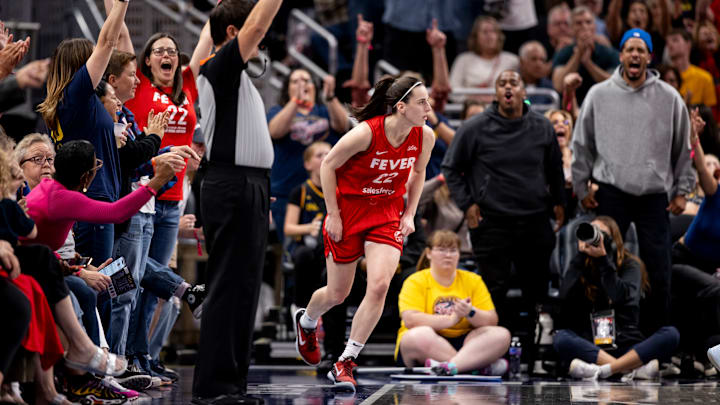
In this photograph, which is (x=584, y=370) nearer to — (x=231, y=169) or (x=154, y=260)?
(x=154, y=260)

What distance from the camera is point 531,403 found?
560 centimetres

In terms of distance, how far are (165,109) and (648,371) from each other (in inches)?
162

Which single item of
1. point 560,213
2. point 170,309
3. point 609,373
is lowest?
point 609,373

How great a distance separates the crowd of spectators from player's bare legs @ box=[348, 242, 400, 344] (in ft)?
3.20

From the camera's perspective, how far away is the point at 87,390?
16.5 feet

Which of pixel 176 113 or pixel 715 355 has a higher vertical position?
pixel 176 113

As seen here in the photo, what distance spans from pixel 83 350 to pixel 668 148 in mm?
5076

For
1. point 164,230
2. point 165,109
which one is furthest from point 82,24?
point 164,230

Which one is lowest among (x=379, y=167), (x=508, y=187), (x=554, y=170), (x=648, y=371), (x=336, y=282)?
(x=648, y=371)

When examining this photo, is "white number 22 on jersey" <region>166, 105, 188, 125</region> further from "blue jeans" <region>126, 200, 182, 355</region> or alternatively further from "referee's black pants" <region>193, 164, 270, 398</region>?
"referee's black pants" <region>193, 164, 270, 398</region>

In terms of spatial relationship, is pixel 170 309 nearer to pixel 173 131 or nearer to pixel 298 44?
pixel 173 131

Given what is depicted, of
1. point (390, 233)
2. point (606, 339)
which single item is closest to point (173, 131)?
point (390, 233)

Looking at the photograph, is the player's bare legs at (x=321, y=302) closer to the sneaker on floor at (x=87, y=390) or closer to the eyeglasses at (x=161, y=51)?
the sneaker on floor at (x=87, y=390)

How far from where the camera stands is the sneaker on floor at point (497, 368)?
766 cm
